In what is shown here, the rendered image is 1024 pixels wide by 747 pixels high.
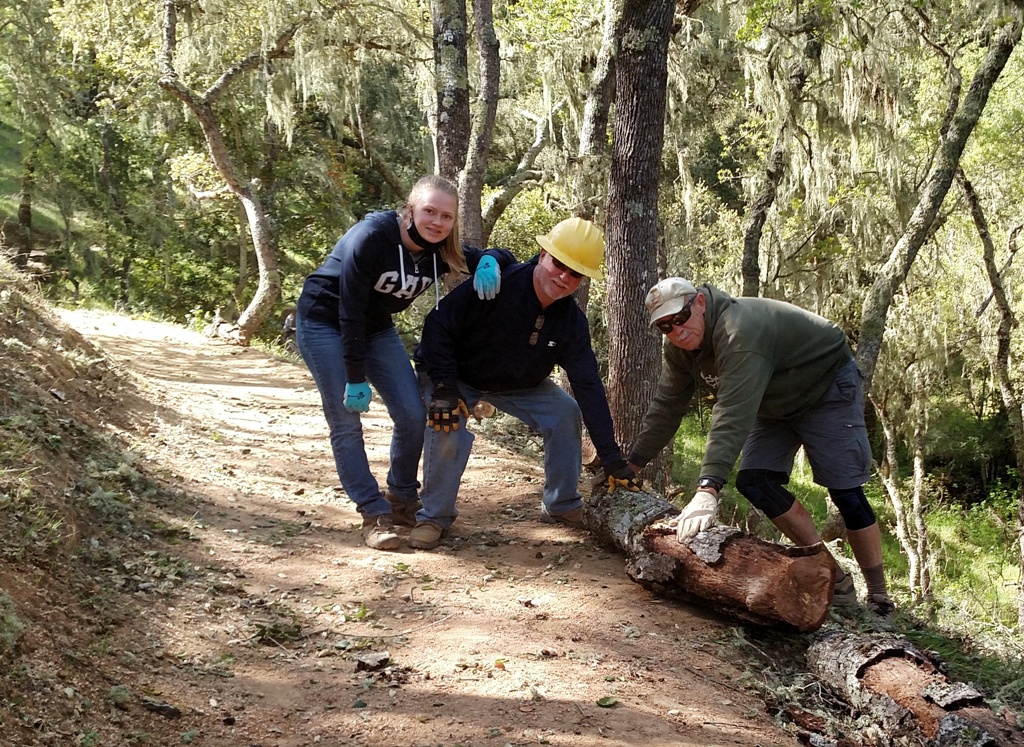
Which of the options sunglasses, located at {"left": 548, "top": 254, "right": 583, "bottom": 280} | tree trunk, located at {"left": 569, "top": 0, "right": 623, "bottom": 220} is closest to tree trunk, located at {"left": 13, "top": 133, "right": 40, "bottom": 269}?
tree trunk, located at {"left": 569, "top": 0, "right": 623, "bottom": 220}

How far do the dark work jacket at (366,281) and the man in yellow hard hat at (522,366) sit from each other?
222 mm

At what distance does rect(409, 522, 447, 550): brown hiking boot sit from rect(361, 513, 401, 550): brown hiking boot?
10cm

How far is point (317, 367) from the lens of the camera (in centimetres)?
494

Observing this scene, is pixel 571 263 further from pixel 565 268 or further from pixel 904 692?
pixel 904 692

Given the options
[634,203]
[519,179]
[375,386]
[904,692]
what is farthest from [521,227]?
[904,692]

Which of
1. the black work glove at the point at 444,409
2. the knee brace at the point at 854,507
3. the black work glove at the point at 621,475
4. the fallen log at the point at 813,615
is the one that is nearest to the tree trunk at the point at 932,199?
the knee brace at the point at 854,507

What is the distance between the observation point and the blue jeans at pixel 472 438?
498 centimetres

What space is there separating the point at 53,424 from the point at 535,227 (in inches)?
552

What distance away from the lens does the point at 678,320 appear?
4227 millimetres

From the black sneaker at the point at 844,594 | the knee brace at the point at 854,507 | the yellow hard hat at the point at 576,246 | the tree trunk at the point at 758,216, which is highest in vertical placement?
the tree trunk at the point at 758,216

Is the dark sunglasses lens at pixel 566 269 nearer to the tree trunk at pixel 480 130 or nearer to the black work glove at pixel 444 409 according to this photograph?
the black work glove at pixel 444 409

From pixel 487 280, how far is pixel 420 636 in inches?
73.0

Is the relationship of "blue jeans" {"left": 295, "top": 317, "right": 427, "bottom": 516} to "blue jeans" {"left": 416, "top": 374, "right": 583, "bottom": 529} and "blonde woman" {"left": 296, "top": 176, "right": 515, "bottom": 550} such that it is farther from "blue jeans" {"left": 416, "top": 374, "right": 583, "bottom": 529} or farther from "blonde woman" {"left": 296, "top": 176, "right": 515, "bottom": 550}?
"blue jeans" {"left": 416, "top": 374, "right": 583, "bottom": 529}

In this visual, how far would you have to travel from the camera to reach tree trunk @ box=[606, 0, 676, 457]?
600 cm
